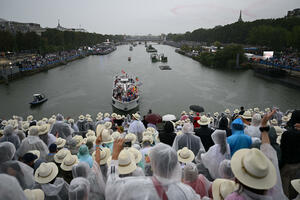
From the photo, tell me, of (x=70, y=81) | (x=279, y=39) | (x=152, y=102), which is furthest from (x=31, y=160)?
(x=279, y=39)

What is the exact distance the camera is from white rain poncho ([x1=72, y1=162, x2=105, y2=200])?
2281 millimetres

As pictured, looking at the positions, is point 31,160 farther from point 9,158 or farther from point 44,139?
point 44,139

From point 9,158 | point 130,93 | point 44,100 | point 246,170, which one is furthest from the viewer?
point 44,100

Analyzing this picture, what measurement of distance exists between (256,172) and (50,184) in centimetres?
233

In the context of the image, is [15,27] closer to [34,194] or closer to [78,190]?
[34,194]

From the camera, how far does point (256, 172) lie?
5.06ft

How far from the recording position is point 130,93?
1627 cm

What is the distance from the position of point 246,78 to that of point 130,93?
20.9m

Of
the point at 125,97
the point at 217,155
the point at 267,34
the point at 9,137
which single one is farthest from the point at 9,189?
the point at 267,34

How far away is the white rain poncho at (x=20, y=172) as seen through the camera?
2.68 m

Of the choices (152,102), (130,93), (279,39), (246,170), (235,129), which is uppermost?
(279,39)

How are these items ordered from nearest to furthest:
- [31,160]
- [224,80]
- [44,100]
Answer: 1. [31,160]
2. [44,100]
3. [224,80]

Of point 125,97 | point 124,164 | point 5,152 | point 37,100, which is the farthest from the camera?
point 37,100

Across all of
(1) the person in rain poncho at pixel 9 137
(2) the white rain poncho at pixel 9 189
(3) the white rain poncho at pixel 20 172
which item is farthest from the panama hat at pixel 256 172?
(1) the person in rain poncho at pixel 9 137
